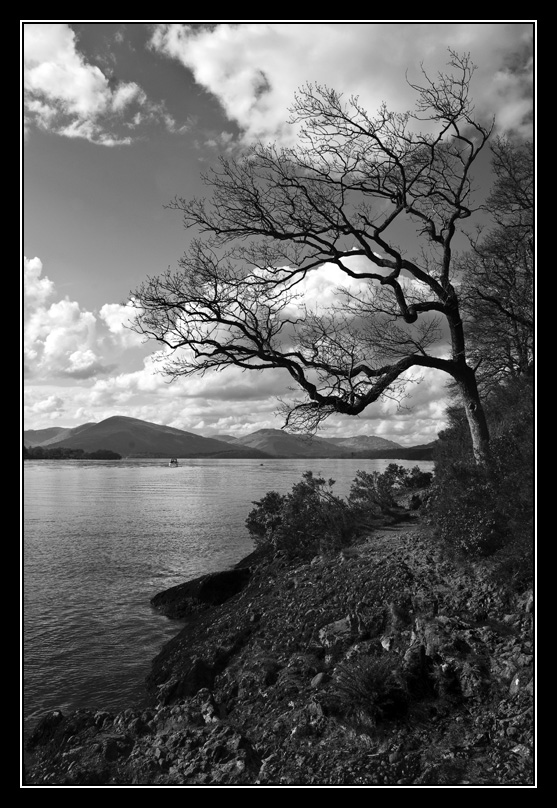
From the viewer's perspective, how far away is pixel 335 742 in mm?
6184

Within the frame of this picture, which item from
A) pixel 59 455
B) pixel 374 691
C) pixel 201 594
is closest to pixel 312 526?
pixel 201 594

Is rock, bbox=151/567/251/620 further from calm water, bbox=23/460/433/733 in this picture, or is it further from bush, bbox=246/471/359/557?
bush, bbox=246/471/359/557

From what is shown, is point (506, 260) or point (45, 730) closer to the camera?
point (45, 730)

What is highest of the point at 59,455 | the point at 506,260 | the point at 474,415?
the point at 506,260

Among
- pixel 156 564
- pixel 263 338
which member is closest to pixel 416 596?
pixel 263 338

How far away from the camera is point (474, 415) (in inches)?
478

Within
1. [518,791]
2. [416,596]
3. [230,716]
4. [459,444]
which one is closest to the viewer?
[518,791]

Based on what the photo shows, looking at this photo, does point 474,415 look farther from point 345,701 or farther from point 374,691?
point 345,701

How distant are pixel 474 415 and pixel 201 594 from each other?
372 inches

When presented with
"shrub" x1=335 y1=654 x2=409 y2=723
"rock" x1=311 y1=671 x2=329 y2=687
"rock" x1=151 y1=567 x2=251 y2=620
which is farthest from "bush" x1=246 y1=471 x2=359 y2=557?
"shrub" x1=335 y1=654 x2=409 y2=723

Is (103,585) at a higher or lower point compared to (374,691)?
lower

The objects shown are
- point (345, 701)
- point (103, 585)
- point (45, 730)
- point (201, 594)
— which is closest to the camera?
point (345, 701)

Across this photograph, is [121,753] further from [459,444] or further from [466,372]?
[459,444]

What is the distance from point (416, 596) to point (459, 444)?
24.6ft
